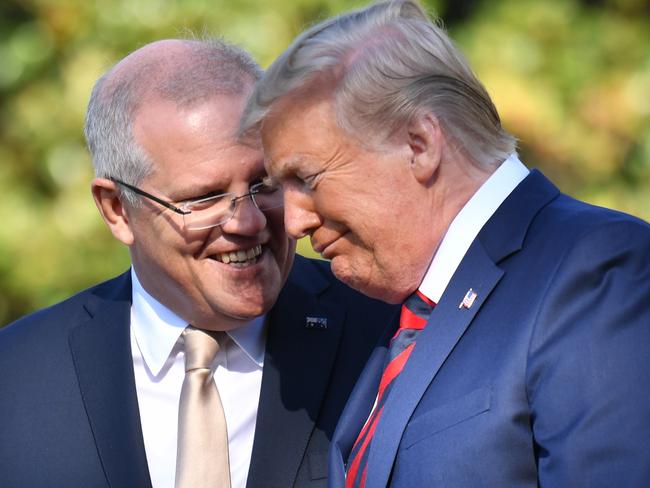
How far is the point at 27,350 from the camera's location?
128 inches

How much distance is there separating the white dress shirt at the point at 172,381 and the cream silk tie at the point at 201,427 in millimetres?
68

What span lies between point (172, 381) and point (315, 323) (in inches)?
18.0

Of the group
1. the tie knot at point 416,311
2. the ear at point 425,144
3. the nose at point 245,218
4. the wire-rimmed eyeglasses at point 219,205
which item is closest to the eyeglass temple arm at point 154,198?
the wire-rimmed eyeglasses at point 219,205

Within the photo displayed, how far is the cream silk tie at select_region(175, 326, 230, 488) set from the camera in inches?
114

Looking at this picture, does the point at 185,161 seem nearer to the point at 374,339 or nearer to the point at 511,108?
the point at 374,339

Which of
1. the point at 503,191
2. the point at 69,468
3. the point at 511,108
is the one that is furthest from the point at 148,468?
the point at 511,108

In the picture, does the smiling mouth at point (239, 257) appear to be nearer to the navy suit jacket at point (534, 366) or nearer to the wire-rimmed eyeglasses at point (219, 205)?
the wire-rimmed eyeglasses at point (219, 205)

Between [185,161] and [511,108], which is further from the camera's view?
[511,108]

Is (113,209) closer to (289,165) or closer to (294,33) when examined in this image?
(289,165)

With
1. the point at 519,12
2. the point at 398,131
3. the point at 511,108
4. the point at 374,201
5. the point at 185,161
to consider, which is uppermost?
the point at 398,131

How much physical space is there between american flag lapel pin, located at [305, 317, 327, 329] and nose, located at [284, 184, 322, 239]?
29.8 inches

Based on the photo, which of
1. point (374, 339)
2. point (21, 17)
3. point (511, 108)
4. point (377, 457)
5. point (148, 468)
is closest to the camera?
point (377, 457)

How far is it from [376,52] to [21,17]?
162 inches

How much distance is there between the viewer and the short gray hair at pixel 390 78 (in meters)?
2.30
